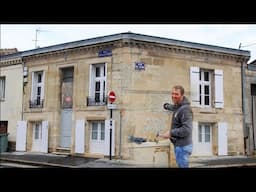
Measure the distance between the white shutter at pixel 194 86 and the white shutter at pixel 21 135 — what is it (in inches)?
156

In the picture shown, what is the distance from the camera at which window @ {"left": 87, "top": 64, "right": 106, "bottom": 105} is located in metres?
8.59

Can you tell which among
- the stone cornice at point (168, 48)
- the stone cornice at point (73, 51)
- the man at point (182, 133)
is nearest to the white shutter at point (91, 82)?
the stone cornice at point (73, 51)

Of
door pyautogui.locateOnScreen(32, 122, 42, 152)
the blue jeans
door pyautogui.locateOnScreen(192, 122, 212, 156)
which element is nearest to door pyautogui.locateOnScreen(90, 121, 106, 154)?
door pyautogui.locateOnScreen(32, 122, 42, 152)

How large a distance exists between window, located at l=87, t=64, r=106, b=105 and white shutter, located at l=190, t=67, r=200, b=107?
211 centimetres

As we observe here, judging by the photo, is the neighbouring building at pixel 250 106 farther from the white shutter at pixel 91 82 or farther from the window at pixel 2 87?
the window at pixel 2 87

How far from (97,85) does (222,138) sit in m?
3.41

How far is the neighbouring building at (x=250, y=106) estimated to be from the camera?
8758 millimetres

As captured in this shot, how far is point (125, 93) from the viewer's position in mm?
8266

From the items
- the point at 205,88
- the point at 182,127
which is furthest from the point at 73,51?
the point at 182,127
